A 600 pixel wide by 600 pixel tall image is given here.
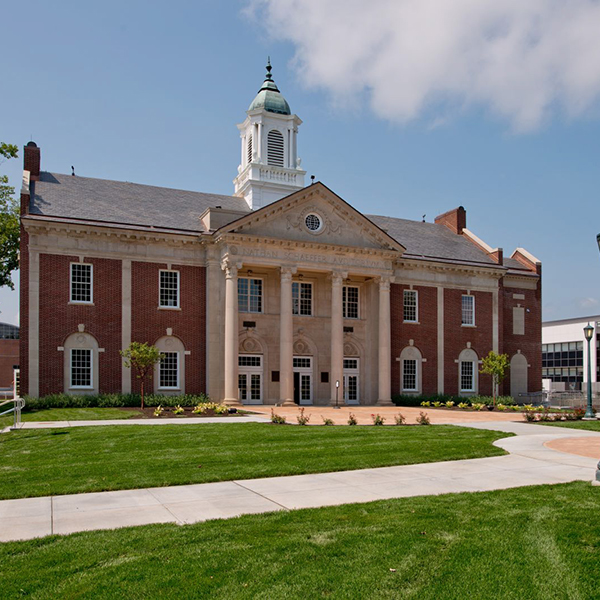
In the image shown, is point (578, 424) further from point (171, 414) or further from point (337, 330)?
point (171, 414)

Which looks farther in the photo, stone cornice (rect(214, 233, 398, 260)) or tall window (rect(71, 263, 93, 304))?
stone cornice (rect(214, 233, 398, 260))

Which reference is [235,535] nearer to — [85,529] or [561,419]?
[85,529]

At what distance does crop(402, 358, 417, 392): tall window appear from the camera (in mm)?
43875

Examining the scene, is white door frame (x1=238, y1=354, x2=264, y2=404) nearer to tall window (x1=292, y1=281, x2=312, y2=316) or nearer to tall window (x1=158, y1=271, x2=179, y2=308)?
tall window (x1=292, y1=281, x2=312, y2=316)

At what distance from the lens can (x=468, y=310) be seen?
46.7 m

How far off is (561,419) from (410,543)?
22614 mm

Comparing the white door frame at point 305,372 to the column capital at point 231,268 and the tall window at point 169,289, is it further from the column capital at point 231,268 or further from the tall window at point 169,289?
the tall window at point 169,289

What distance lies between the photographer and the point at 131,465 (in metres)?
14.2

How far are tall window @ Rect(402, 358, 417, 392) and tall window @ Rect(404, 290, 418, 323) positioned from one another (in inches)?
110

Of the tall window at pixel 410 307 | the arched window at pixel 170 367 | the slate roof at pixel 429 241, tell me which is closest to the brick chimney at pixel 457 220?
the slate roof at pixel 429 241

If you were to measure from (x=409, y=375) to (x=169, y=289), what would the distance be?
56.9ft

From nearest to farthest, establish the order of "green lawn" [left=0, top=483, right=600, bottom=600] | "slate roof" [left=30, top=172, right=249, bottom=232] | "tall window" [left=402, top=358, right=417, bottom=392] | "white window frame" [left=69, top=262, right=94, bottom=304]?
"green lawn" [left=0, top=483, right=600, bottom=600] < "white window frame" [left=69, top=262, right=94, bottom=304] < "slate roof" [left=30, top=172, right=249, bottom=232] < "tall window" [left=402, top=358, right=417, bottom=392]

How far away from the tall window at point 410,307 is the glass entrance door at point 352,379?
4834mm

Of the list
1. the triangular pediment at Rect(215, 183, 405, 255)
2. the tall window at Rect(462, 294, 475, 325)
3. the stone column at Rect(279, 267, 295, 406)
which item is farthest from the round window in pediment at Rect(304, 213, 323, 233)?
the tall window at Rect(462, 294, 475, 325)
